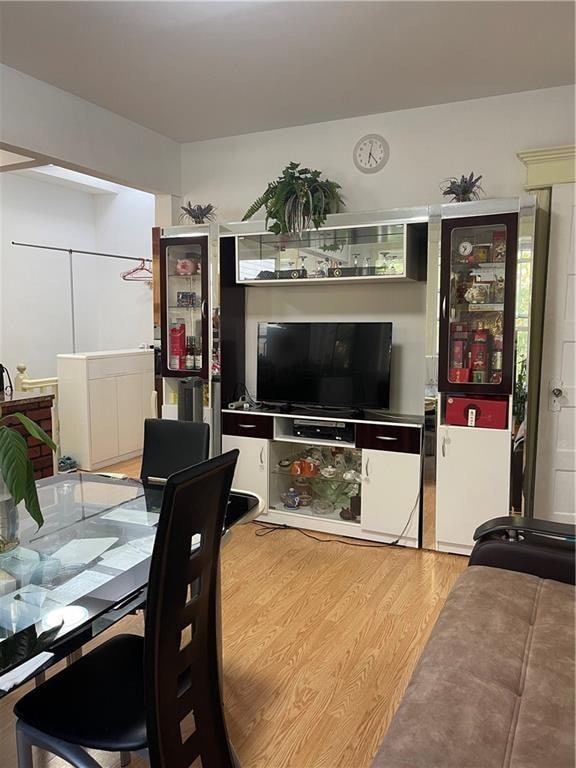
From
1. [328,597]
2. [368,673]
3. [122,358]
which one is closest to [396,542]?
[328,597]

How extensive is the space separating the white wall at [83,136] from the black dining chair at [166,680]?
2.81 m

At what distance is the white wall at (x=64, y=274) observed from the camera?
5965mm

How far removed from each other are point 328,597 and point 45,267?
4.99 metres

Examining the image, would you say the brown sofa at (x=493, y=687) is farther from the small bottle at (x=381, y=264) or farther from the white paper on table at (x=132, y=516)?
the small bottle at (x=381, y=264)

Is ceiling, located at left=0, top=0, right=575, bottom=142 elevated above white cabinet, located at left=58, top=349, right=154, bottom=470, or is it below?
above

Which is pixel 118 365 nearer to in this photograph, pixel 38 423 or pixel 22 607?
pixel 38 423

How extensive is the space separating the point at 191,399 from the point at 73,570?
2.66m

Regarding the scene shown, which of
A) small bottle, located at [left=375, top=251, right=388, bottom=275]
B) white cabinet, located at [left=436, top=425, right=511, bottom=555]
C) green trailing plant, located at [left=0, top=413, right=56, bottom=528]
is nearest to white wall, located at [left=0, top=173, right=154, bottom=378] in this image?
small bottle, located at [left=375, top=251, right=388, bottom=275]

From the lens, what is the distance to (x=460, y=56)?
2.98 meters

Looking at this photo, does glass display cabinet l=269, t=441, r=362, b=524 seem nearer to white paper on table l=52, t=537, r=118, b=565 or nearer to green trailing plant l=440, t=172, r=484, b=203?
green trailing plant l=440, t=172, r=484, b=203

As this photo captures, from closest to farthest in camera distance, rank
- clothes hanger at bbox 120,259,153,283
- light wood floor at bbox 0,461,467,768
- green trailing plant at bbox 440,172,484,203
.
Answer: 1. light wood floor at bbox 0,461,467,768
2. green trailing plant at bbox 440,172,484,203
3. clothes hanger at bbox 120,259,153,283

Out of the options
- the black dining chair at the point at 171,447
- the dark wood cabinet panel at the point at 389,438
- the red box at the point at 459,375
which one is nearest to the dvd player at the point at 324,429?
the dark wood cabinet panel at the point at 389,438

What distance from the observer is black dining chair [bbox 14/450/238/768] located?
4.29ft

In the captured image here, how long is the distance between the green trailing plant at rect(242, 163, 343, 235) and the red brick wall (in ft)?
7.13
